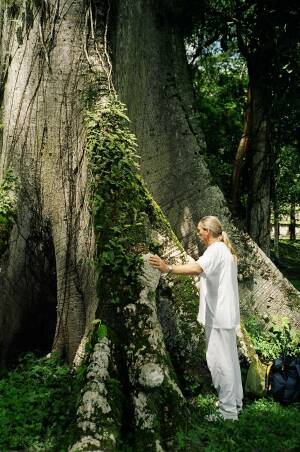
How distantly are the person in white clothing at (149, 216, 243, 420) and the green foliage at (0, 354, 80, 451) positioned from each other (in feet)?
4.17

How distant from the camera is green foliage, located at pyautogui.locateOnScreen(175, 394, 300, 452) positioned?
439cm

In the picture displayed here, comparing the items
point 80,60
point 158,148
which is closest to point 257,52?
point 158,148

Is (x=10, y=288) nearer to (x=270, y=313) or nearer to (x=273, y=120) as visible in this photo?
(x=270, y=313)

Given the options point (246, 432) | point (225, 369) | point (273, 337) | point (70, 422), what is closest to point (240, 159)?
point (273, 337)

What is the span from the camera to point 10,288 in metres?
6.33

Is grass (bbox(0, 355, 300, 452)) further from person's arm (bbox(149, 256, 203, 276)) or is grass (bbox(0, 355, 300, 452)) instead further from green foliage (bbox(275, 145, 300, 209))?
green foliage (bbox(275, 145, 300, 209))

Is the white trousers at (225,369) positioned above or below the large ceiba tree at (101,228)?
below

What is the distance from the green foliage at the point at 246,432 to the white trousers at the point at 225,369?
132mm

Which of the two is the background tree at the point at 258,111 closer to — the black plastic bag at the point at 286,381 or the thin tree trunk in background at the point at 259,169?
the thin tree trunk in background at the point at 259,169

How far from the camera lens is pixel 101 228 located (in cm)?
530

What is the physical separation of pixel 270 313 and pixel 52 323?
2.77m

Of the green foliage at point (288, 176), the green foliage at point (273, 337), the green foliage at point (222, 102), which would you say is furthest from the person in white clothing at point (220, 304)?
the green foliage at point (288, 176)

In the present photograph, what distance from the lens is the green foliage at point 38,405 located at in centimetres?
448

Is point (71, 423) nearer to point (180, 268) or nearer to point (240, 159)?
point (180, 268)
